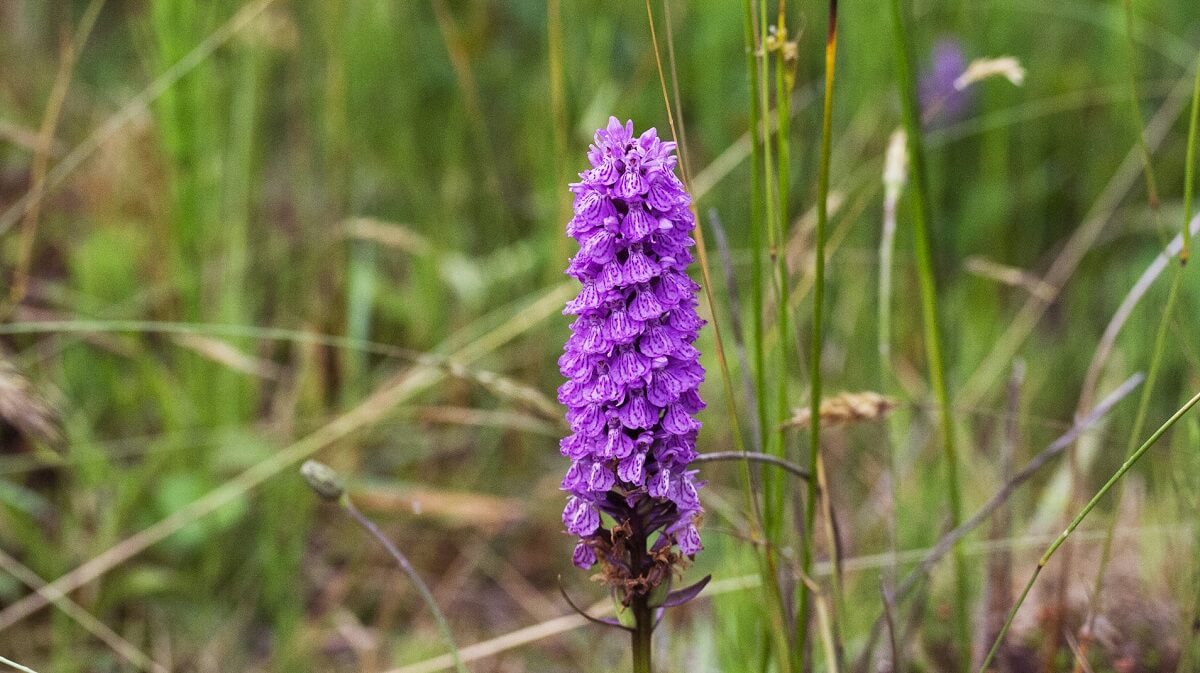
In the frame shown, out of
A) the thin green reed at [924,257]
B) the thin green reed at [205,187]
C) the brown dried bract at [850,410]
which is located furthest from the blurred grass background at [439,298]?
the brown dried bract at [850,410]

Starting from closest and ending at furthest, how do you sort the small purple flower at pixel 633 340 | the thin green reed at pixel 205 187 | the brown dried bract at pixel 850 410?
the small purple flower at pixel 633 340
the brown dried bract at pixel 850 410
the thin green reed at pixel 205 187

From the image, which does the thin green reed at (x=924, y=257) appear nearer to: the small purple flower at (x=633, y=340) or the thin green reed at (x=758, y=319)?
the thin green reed at (x=758, y=319)

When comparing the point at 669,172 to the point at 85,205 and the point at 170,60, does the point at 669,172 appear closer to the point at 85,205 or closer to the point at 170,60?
the point at 170,60

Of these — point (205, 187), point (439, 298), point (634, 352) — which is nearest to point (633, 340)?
point (634, 352)

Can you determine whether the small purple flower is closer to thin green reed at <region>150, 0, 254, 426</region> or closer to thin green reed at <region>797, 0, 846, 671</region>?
thin green reed at <region>797, 0, 846, 671</region>

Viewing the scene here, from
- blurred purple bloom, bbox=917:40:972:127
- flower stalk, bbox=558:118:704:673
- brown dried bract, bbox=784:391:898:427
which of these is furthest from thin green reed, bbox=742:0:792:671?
blurred purple bloom, bbox=917:40:972:127

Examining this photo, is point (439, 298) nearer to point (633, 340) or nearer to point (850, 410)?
point (850, 410)
